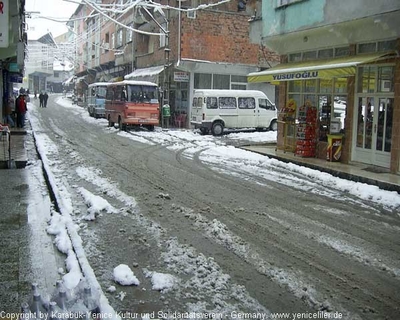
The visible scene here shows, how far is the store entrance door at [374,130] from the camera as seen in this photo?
13734mm

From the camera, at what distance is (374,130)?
14203 mm

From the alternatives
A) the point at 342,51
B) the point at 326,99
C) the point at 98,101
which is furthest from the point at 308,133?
the point at 98,101

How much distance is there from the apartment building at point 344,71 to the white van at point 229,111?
7.32 metres

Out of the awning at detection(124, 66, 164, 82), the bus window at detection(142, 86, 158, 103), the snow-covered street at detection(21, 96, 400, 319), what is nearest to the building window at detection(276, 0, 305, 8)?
the snow-covered street at detection(21, 96, 400, 319)

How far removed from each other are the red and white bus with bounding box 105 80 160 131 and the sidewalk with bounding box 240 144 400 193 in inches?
440

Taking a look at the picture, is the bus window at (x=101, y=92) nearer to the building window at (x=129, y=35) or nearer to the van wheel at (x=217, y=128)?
the building window at (x=129, y=35)

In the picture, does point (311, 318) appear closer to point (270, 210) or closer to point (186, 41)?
point (270, 210)

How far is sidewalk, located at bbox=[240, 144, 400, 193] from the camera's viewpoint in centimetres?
1180

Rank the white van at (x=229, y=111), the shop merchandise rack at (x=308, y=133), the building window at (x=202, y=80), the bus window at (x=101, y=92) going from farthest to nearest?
the bus window at (x=101, y=92) → the building window at (x=202, y=80) → the white van at (x=229, y=111) → the shop merchandise rack at (x=308, y=133)

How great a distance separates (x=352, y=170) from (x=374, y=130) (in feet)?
5.22

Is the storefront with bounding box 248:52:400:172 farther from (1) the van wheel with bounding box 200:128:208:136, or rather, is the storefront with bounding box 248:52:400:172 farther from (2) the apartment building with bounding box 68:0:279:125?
(2) the apartment building with bounding box 68:0:279:125

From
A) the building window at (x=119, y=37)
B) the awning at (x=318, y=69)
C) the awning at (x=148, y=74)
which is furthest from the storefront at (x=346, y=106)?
the building window at (x=119, y=37)

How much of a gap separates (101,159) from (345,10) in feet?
28.4

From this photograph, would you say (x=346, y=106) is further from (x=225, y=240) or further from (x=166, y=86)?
(x=166, y=86)
